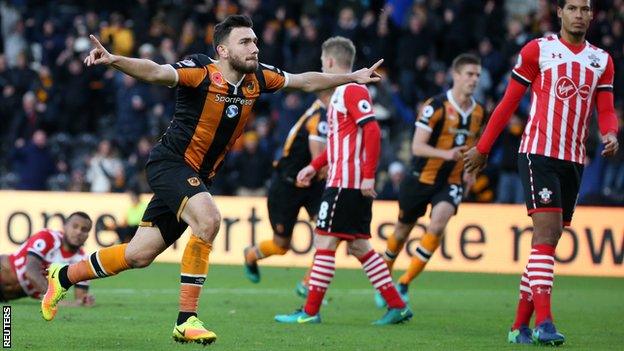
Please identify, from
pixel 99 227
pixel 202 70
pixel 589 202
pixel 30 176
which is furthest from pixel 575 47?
pixel 30 176

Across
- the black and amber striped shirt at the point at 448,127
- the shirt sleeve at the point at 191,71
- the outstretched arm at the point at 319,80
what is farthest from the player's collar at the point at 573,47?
the black and amber striped shirt at the point at 448,127

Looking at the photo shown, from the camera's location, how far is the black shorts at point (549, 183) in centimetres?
935

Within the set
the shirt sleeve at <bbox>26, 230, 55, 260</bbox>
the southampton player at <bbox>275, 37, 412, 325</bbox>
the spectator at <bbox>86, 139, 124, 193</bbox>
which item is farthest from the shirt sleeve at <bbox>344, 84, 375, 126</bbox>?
the spectator at <bbox>86, 139, 124, 193</bbox>

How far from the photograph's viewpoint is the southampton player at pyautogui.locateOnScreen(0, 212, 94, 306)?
12.0m

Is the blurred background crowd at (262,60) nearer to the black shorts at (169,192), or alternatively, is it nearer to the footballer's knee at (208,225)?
the black shorts at (169,192)

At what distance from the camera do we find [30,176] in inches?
936

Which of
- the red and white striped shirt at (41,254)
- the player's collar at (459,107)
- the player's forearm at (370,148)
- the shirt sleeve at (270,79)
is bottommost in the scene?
the red and white striped shirt at (41,254)

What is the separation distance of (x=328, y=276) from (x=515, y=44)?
40.4 feet

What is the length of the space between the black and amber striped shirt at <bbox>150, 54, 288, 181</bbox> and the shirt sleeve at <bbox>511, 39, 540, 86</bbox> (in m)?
1.89

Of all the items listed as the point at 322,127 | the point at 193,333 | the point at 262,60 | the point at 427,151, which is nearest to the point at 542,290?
the point at 193,333

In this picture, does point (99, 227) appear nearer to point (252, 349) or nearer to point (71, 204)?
point (71, 204)

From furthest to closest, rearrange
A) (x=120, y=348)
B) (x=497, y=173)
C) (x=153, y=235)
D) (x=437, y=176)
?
1. (x=497, y=173)
2. (x=437, y=176)
3. (x=153, y=235)
4. (x=120, y=348)

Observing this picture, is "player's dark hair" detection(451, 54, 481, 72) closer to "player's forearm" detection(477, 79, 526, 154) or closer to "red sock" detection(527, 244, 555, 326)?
"player's forearm" detection(477, 79, 526, 154)

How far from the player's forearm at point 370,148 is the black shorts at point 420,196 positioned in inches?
88.1
